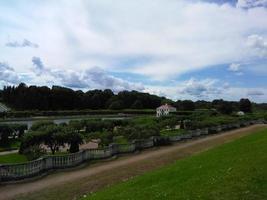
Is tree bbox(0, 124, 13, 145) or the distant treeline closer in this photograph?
tree bbox(0, 124, 13, 145)

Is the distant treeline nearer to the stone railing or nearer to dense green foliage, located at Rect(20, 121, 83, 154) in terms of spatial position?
the stone railing

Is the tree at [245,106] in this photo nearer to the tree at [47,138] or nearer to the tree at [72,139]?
the tree at [72,139]

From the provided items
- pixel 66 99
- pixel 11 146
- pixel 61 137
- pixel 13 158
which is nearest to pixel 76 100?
pixel 66 99

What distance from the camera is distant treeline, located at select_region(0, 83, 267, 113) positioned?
140000mm

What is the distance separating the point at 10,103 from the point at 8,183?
424 feet

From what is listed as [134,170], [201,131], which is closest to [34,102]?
[201,131]

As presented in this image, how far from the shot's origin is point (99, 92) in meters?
170

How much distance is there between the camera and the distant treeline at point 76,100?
140 metres

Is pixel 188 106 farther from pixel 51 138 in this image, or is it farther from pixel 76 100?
pixel 51 138

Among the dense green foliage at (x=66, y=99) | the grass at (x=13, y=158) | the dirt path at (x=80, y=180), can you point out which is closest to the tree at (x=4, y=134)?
the grass at (x=13, y=158)

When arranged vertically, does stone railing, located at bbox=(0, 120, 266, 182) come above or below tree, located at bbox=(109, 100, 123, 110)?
below

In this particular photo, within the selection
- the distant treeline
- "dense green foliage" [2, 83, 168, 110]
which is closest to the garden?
the distant treeline

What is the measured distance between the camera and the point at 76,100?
155 metres

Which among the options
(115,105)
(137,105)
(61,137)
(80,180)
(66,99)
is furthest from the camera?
(137,105)
